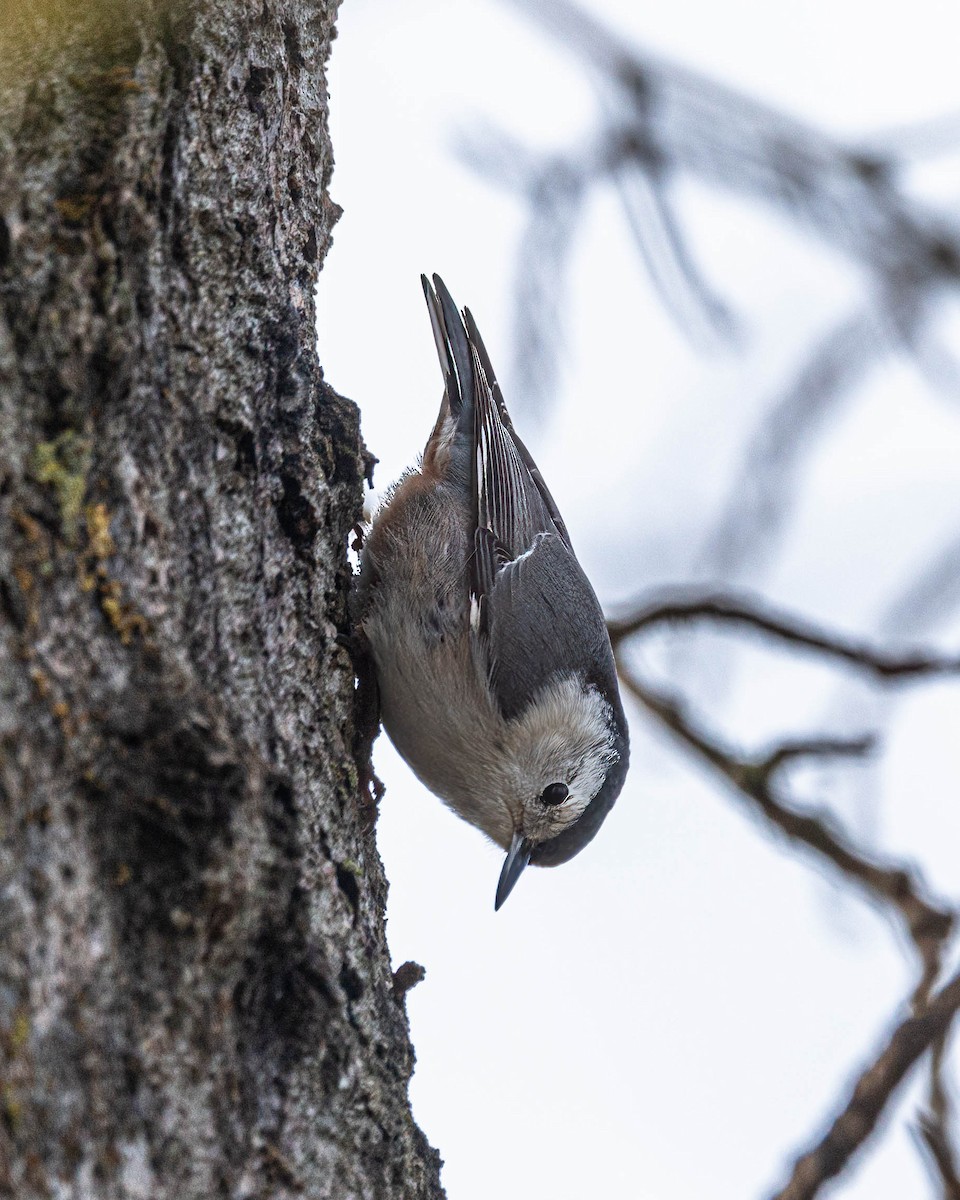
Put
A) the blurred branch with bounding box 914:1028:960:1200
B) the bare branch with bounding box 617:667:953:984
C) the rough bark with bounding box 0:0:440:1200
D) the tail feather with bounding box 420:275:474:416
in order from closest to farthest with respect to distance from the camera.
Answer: the rough bark with bounding box 0:0:440:1200 < the blurred branch with bounding box 914:1028:960:1200 < the bare branch with bounding box 617:667:953:984 < the tail feather with bounding box 420:275:474:416

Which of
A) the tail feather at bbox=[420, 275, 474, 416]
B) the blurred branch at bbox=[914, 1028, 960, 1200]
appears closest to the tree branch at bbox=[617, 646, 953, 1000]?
the blurred branch at bbox=[914, 1028, 960, 1200]

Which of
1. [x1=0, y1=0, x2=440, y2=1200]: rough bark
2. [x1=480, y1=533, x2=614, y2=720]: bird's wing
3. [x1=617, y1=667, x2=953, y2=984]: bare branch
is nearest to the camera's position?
[x1=0, y1=0, x2=440, y2=1200]: rough bark

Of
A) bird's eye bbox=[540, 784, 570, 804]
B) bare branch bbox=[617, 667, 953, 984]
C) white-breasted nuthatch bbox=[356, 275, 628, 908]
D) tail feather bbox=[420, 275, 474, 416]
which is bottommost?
bare branch bbox=[617, 667, 953, 984]

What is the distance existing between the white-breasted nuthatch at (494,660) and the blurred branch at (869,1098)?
1449 mm

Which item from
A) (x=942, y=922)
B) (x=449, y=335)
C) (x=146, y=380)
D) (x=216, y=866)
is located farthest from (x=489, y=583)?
(x=216, y=866)

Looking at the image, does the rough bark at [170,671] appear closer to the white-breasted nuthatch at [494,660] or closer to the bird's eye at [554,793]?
the white-breasted nuthatch at [494,660]

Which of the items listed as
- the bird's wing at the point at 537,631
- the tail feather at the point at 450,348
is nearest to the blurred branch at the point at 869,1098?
the bird's wing at the point at 537,631

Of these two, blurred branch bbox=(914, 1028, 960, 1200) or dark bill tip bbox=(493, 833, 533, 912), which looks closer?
blurred branch bbox=(914, 1028, 960, 1200)

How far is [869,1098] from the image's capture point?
174cm

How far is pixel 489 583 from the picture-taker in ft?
11.1

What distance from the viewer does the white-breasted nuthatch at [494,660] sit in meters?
3.15

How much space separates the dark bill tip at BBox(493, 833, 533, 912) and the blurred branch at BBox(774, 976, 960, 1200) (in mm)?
1543

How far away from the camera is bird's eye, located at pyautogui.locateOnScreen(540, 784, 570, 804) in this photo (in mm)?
3371

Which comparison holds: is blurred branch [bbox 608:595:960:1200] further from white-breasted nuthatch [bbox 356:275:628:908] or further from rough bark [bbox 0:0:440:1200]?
rough bark [bbox 0:0:440:1200]
